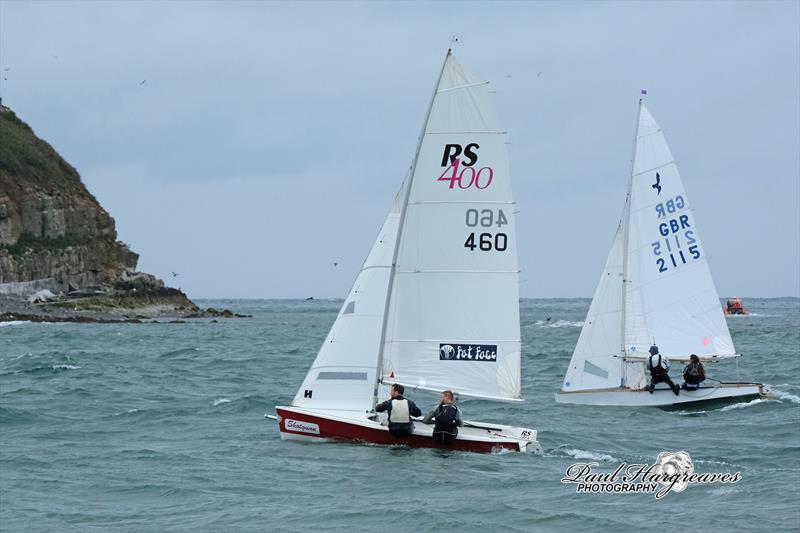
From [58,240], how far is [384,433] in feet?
276

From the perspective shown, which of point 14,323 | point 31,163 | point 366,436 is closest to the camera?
point 366,436

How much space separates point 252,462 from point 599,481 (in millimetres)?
6239

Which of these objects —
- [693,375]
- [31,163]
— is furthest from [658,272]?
[31,163]

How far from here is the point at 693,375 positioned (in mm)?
29734

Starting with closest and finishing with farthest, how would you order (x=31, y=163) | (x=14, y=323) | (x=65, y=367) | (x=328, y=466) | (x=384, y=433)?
(x=328, y=466) < (x=384, y=433) < (x=65, y=367) < (x=14, y=323) < (x=31, y=163)

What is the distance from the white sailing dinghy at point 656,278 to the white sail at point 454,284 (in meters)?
10.4

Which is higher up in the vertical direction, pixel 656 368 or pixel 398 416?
pixel 656 368

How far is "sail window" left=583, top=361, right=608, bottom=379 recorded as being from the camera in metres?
30.6

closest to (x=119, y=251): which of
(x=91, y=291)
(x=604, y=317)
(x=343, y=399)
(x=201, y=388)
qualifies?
(x=91, y=291)

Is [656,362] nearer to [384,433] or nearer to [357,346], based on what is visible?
[357,346]

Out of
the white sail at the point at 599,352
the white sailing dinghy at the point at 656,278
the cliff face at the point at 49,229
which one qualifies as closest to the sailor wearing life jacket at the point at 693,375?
the white sailing dinghy at the point at 656,278

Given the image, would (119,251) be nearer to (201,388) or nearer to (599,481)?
(201,388)

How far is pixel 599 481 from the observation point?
18.6 metres

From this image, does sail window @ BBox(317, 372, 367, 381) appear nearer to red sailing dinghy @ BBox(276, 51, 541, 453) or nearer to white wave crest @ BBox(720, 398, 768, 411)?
red sailing dinghy @ BBox(276, 51, 541, 453)
